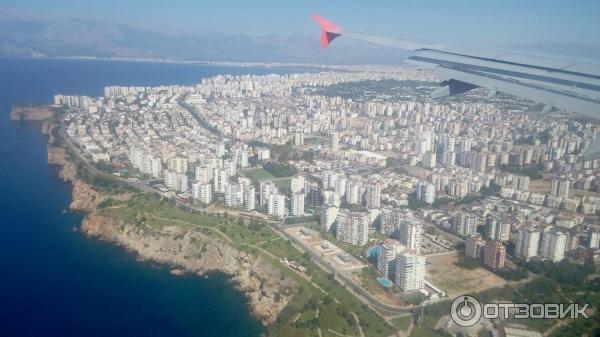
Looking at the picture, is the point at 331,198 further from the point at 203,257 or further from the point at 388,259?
the point at 388,259

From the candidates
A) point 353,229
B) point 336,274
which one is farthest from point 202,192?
point 336,274

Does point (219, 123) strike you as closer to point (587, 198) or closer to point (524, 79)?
point (587, 198)

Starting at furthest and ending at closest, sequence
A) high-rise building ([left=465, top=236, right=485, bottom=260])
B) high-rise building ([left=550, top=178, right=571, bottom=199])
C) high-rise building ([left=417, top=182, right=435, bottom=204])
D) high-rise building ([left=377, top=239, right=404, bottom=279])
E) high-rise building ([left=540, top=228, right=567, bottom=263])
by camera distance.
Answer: high-rise building ([left=417, top=182, right=435, bottom=204])
high-rise building ([left=550, top=178, right=571, bottom=199])
high-rise building ([left=465, top=236, right=485, bottom=260])
high-rise building ([left=540, top=228, right=567, bottom=263])
high-rise building ([left=377, top=239, right=404, bottom=279])

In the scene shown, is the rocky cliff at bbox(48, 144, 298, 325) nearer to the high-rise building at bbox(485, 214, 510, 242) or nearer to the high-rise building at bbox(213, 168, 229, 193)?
the high-rise building at bbox(213, 168, 229, 193)

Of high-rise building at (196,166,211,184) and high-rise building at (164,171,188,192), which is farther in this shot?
high-rise building at (196,166,211,184)

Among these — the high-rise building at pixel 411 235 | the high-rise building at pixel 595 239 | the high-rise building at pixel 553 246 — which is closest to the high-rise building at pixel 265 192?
the high-rise building at pixel 411 235

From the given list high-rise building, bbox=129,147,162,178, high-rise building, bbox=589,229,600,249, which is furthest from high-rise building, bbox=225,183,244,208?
high-rise building, bbox=589,229,600,249

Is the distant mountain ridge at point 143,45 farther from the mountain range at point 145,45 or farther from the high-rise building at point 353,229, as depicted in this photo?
the high-rise building at point 353,229
